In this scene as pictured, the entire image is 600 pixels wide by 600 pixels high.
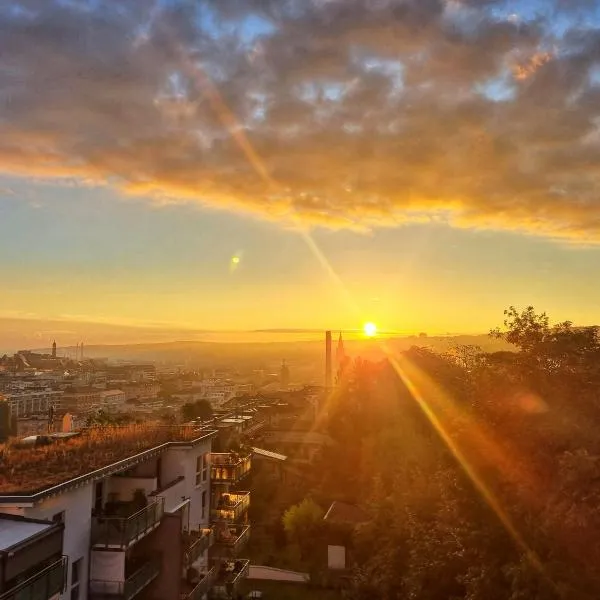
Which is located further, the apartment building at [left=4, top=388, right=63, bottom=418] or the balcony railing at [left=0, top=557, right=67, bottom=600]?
the apartment building at [left=4, top=388, right=63, bottom=418]

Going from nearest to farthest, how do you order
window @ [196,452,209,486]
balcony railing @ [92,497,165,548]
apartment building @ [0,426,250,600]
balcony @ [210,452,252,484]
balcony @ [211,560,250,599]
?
1. apartment building @ [0,426,250,600]
2. balcony railing @ [92,497,165,548]
3. balcony @ [211,560,250,599]
4. window @ [196,452,209,486]
5. balcony @ [210,452,252,484]

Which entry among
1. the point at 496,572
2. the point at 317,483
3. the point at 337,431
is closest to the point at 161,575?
the point at 496,572

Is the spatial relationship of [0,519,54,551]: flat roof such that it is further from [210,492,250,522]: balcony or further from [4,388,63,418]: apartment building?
[4,388,63,418]: apartment building

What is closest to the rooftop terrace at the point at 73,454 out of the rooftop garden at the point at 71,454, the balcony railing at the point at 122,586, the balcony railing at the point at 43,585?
the rooftop garden at the point at 71,454

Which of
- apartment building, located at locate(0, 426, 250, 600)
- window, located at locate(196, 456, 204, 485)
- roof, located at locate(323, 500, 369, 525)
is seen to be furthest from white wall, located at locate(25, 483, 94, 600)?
roof, located at locate(323, 500, 369, 525)

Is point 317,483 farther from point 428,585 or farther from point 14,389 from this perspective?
point 14,389

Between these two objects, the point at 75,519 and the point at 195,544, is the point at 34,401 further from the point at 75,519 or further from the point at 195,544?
the point at 75,519
